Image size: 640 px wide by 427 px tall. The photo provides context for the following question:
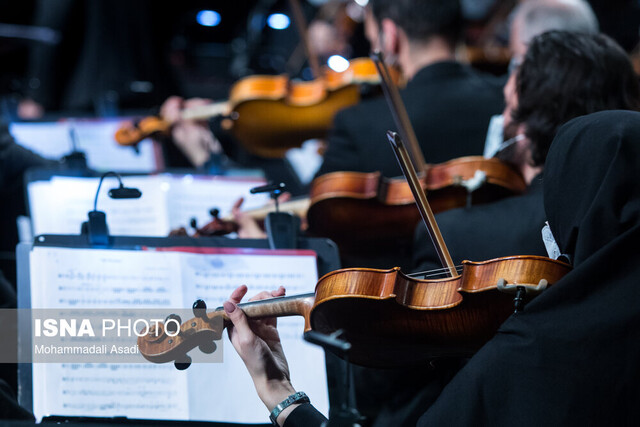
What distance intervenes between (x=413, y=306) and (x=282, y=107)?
2.12 metres

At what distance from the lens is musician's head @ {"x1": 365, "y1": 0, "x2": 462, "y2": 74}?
296 cm

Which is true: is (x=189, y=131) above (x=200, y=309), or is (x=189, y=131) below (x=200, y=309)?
above

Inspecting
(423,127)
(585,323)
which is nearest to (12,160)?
(423,127)

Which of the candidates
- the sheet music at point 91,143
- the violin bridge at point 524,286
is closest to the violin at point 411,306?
the violin bridge at point 524,286

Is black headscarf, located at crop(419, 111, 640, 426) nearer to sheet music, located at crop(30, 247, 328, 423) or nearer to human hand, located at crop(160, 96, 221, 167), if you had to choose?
sheet music, located at crop(30, 247, 328, 423)

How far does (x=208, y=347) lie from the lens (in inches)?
63.1

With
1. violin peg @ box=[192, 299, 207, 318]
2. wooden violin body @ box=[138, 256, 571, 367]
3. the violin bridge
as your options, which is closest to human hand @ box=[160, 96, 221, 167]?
violin peg @ box=[192, 299, 207, 318]

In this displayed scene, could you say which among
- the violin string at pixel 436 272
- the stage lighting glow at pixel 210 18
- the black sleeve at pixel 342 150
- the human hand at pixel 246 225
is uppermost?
the stage lighting glow at pixel 210 18

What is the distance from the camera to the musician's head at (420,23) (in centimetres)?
296

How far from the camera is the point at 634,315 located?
122cm

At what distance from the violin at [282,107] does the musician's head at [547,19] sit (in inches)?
20.7

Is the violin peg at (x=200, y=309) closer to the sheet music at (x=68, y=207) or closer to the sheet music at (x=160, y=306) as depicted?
the sheet music at (x=160, y=306)

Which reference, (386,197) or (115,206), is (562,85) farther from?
(115,206)

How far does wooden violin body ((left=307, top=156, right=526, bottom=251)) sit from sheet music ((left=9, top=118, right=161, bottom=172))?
0.93 m
